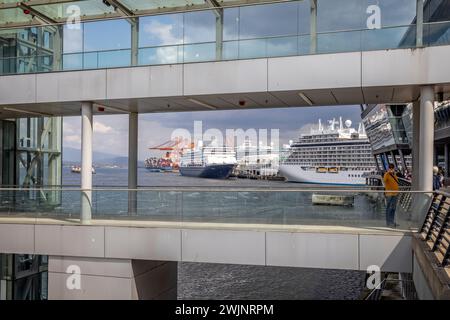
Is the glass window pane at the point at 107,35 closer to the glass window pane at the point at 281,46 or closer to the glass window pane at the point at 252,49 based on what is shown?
the glass window pane at the point at 252,49

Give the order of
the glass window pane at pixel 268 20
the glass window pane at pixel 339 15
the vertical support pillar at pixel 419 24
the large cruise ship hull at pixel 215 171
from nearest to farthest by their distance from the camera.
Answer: the vertical support pillar at pixel 419 24, the glass window pane at pixel 339 15, the glass window pane at pixel 268 20, the large cruise ship hull at pixel 215 171

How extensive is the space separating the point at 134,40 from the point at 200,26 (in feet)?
6.43

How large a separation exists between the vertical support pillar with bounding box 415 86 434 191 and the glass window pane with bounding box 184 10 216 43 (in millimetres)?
5671

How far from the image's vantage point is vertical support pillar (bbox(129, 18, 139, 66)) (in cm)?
1353

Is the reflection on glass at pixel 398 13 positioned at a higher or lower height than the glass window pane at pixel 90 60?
higher

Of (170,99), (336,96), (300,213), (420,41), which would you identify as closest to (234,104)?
(170,99)

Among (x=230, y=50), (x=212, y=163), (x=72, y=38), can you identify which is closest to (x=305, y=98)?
(x=230, y=50)

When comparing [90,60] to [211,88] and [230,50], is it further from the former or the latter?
[230,50]

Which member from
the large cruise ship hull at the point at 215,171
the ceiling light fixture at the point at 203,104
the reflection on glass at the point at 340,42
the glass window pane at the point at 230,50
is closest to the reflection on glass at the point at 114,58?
the ceiling light fixture at the point at 203,104

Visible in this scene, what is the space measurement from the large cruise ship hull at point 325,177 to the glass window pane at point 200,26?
301 ft

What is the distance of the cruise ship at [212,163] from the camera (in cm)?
13504

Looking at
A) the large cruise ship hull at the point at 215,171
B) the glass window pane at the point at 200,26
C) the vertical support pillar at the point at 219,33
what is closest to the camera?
the vertical support pillar at the point at 219,33

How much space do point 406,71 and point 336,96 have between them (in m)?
2.23

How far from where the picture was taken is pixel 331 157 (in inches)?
4190
